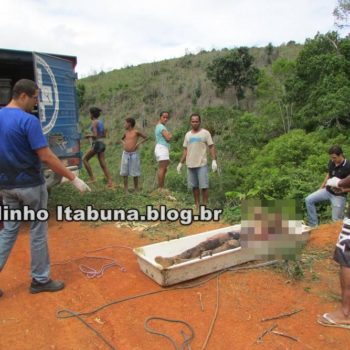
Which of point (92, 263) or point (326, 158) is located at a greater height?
point (326, 158)

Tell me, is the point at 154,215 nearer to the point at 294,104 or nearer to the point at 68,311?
the point at 68,311

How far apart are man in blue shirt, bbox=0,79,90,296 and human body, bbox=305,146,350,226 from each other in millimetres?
4012

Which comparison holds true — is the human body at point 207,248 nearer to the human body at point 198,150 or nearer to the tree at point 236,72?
the human body at point 198,150

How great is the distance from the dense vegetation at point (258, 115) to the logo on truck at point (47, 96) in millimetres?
2573

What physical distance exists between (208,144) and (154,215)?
1.49m

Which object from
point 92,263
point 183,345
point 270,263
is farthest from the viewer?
point 92,263

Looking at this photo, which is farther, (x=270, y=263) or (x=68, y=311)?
(x=270, y=263)

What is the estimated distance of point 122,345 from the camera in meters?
3.00

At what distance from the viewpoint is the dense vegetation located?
31.0 feet

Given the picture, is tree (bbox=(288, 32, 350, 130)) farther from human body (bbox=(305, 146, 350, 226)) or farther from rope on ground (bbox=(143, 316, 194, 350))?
rope on ground (bbox=(143, 316, 194, 350))

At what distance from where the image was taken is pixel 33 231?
3.65 m

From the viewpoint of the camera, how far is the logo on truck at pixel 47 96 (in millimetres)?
5891

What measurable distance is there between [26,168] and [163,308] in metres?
1.72

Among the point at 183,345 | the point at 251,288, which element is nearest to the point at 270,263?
the point at 251,288
